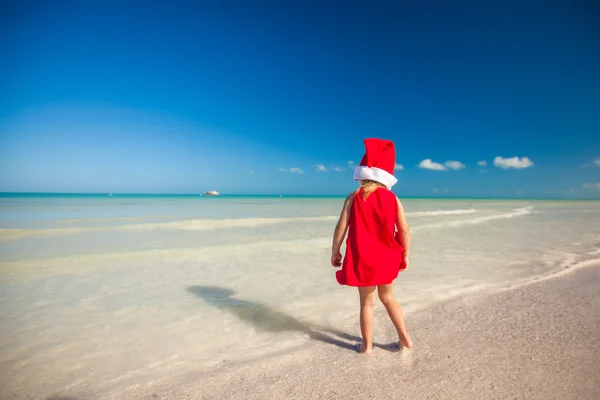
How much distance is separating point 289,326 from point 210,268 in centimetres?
327

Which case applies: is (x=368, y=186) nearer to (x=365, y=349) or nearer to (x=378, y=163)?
(x=378, y=163)

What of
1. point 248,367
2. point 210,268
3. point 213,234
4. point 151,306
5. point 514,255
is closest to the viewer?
point 248,367

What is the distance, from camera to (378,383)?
2275 millimetres

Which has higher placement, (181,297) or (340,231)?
(340,231)

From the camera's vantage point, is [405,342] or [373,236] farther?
[405,342]

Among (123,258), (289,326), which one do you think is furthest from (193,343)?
(123,258)

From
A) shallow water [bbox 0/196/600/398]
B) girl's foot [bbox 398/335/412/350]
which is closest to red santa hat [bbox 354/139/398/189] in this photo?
girl's foot [bbox 398/335/412/350]

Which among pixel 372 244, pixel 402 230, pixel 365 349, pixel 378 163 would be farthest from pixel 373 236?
pixel 365 349

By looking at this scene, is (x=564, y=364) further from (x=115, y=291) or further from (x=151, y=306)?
(x=115, y=291)

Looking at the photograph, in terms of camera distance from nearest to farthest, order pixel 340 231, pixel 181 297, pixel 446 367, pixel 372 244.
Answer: pixel 446 367 < pixel 372 244 < pixel 340 231 < pixel 181 297

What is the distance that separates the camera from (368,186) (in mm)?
2680

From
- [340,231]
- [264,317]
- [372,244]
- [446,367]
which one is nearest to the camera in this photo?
[446,367]

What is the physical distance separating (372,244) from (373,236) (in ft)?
0.23

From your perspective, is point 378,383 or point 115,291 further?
point 115,291
